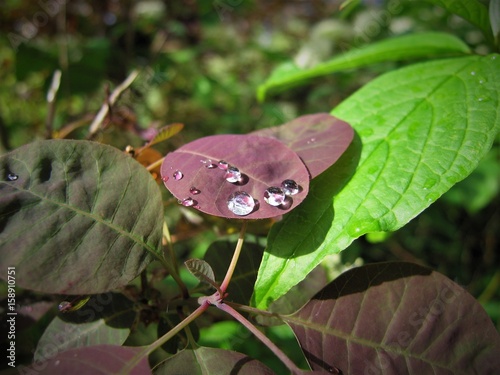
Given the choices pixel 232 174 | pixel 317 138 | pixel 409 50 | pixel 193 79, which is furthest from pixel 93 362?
pixel 193 79

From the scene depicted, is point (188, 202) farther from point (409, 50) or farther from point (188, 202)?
point (409, 50)

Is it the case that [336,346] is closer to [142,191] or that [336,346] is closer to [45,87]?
Answer: [142,191]

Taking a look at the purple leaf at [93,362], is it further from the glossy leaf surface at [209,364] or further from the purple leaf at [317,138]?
the purple leaf at [317,138]

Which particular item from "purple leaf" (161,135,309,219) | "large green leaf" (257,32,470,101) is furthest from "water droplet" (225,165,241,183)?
"large green leaf" (257,32,470,101)

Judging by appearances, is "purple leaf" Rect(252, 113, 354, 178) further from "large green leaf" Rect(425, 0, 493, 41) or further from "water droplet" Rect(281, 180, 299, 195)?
"large green leaf" Rect(425, 0, 493, 41)

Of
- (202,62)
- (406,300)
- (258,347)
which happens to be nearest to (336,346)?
(406,300)

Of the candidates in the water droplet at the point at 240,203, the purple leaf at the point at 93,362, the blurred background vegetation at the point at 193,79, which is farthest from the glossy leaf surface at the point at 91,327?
the blurred background vegetation at the point at 193,79

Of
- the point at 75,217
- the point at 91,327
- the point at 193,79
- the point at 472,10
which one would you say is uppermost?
the point at 472,10
